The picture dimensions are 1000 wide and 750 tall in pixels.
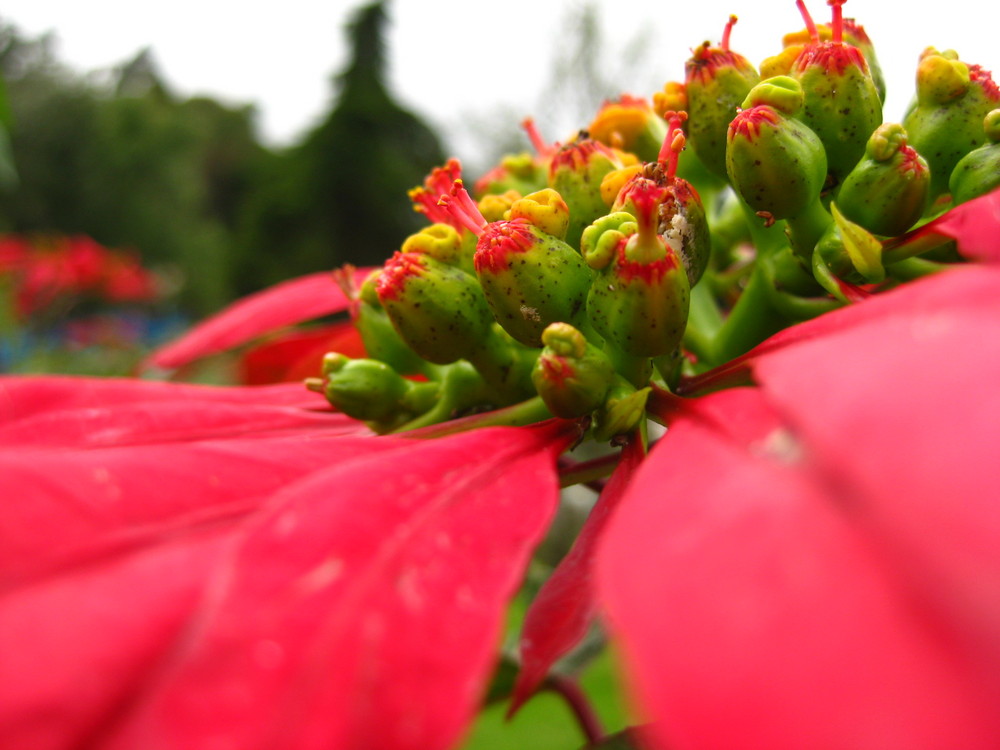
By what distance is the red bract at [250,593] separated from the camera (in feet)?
Answer: 0.73

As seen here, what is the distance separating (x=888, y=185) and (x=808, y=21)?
0.49 ft

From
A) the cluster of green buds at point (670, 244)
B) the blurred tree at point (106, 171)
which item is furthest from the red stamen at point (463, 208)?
the blurred tree at point (106, 171)

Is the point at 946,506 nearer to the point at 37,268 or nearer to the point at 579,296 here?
the point at 579,296

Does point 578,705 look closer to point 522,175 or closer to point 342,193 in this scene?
point 522,175

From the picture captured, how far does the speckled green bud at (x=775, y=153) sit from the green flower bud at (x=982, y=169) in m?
0.07

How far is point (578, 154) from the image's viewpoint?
1.76ft

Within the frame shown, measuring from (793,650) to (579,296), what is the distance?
11.8 inches

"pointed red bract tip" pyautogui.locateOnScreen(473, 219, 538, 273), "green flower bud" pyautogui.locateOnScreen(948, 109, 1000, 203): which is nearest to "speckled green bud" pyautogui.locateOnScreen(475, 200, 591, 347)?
"pointed red bract tip" pyautogui.locateOnScreen(473, 219, 538, 273)

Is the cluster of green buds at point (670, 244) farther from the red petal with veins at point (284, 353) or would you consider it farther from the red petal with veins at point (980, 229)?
the red petal with veins at point (284, 353)

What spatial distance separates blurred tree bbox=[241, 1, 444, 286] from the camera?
11500mm

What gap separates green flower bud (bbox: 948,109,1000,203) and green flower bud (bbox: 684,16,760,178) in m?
0.13

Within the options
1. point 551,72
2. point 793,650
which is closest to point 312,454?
point 793,650

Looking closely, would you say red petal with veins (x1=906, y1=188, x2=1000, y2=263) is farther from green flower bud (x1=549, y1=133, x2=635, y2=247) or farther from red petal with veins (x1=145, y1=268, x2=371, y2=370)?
red petal with veins (x1=145, y1=268, x2=371, y2=370)

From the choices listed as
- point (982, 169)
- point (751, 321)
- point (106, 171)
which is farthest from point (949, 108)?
point (106, 171)
